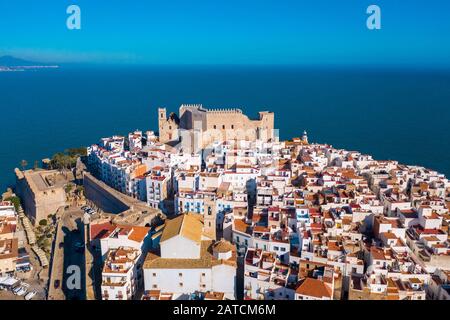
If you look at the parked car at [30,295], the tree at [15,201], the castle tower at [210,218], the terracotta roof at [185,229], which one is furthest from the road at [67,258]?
the castle tower at [210,218]

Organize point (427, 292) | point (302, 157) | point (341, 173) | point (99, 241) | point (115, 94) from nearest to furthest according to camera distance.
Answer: point (427, 292) < point (99, 241) < point (341, 173) < point (302, 157) < point (115, 94)

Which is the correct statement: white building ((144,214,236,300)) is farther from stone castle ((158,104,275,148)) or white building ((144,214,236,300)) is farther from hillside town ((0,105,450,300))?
stone castle ((158,104,275,148))

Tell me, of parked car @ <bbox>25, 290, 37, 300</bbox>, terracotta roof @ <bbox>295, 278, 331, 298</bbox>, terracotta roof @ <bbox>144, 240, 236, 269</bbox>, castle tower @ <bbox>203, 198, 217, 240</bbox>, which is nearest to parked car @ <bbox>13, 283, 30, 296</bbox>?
parked car @ <bbox>25, 290, 37, 300</bbox>

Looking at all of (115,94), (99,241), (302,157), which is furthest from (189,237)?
(115,94)

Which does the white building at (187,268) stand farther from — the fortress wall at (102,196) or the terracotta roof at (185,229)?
the fortress wall at (102,196)

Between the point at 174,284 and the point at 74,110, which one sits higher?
the point at 74,110

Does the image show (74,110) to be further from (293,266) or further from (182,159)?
(293,266)

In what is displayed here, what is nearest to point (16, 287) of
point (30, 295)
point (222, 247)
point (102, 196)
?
point (30, 295)
